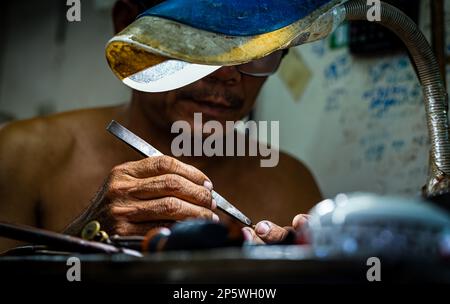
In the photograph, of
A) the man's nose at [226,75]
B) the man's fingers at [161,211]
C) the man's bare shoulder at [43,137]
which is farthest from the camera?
the man's bare shoulder at [43,137]

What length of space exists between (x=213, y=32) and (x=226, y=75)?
0.56 meters

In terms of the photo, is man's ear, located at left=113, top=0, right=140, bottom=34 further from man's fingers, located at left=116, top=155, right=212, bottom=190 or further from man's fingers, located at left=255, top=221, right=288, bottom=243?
man's fingers, located at left=255, top=221, right=288, bottom=243

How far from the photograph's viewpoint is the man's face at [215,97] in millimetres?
1636

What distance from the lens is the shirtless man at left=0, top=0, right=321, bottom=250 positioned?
1677 millimetres

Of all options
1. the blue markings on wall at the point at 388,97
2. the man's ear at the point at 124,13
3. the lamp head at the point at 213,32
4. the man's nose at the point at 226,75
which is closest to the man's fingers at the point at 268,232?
the lamp head at the point at 213,32

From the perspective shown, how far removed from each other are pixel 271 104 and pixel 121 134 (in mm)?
1346

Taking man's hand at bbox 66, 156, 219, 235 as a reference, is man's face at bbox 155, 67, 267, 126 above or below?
above

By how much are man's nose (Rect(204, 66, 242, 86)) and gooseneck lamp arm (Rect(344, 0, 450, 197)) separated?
0.44 meters

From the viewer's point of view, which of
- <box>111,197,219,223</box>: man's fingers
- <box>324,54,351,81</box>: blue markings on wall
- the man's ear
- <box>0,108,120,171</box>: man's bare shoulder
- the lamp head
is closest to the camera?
the lamp head

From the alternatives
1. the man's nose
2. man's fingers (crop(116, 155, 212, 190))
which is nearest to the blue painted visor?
man's fingers (crop(116, 155, 212, 190))

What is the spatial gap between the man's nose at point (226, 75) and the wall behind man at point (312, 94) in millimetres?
671

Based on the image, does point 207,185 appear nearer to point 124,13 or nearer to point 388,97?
point 124,13

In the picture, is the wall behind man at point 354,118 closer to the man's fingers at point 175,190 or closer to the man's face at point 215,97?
the man's face at point 215,97

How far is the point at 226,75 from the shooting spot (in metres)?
1.62
